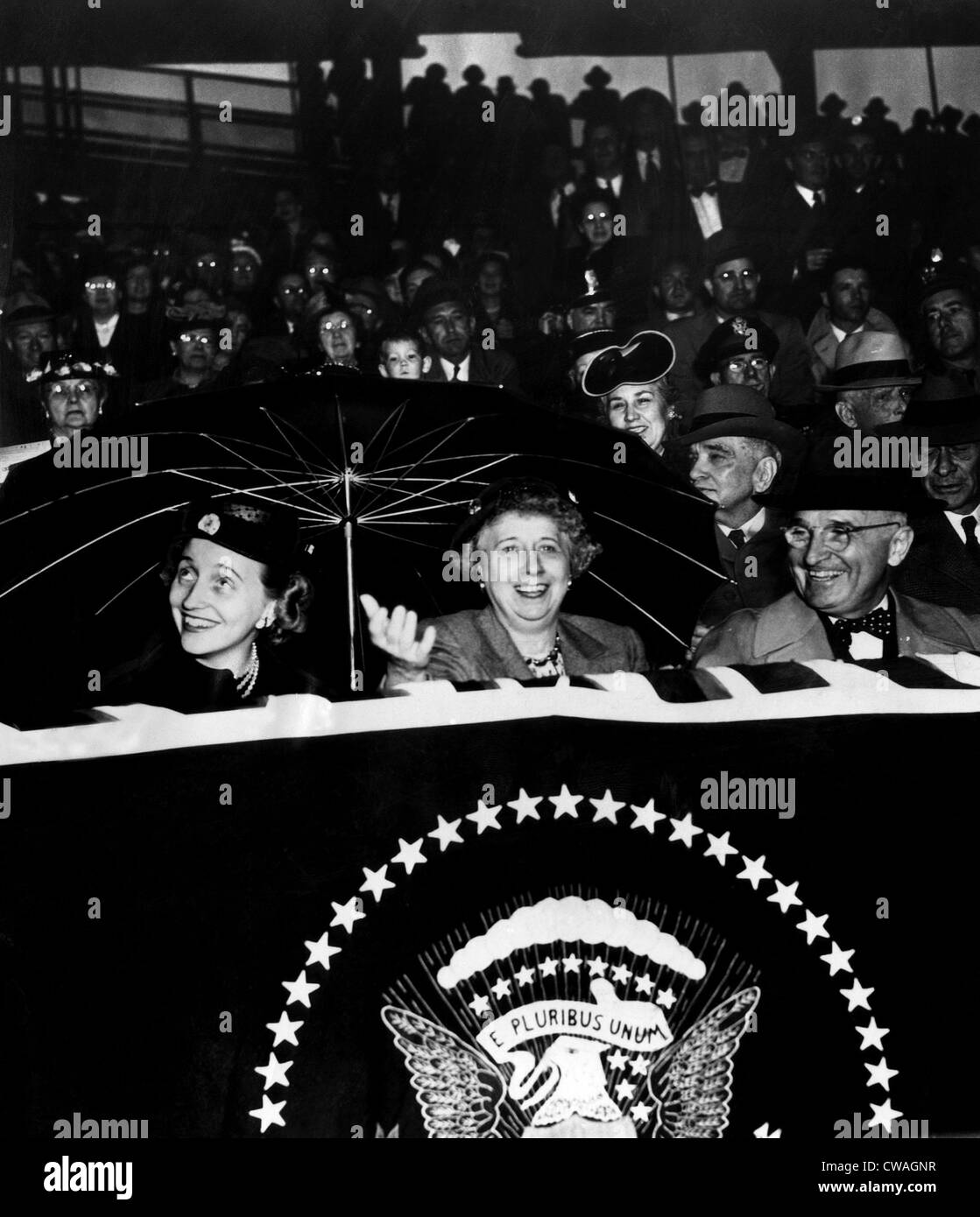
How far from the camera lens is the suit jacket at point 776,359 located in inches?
236

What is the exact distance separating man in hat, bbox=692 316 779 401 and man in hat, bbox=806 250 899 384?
0.97ft

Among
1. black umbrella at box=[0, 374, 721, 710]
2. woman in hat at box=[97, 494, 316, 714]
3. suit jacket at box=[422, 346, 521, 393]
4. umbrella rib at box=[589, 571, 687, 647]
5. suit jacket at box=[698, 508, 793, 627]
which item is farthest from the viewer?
suit jacket at box=[422, 346, 521, 393]

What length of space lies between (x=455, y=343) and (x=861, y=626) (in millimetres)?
2316

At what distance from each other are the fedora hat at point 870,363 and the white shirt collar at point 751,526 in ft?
2.57

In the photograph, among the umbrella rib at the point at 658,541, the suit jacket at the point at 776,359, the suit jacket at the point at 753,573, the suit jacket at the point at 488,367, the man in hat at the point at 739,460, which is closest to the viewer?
the umbrella rib at the point at 658,541

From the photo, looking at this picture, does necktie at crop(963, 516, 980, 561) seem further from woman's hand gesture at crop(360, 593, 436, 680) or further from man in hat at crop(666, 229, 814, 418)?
woman's hand gesture at crop(360, 593, 436, 680)

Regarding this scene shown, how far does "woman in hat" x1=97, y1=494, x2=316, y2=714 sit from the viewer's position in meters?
4.23

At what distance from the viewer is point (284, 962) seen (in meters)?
3.51

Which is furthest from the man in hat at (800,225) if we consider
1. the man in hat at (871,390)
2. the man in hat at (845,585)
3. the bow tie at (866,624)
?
the bow tie at (866,624)

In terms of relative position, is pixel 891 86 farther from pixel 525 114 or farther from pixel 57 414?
pixel 57 414

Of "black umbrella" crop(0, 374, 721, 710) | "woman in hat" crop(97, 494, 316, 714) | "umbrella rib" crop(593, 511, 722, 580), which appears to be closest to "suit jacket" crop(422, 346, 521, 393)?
"black umbrella" crop(0, 374, 721, 710)

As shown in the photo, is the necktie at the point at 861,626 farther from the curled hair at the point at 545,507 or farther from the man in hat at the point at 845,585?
the curled hair at the point at 545,507
